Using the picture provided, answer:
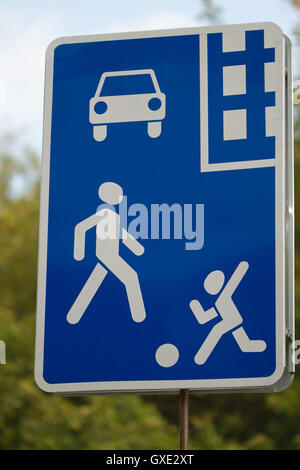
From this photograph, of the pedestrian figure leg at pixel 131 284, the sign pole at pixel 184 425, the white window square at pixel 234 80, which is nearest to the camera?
the sign pole at pixel 184 425

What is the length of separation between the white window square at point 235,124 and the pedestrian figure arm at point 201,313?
1.55 feet

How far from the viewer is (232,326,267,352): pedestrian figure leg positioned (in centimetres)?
211

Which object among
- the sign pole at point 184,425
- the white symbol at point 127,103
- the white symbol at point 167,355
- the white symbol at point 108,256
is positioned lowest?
the sign pole at point 184,425

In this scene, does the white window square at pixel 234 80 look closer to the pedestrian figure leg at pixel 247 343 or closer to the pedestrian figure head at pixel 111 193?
the pedestrian figure head at pixel 111 193

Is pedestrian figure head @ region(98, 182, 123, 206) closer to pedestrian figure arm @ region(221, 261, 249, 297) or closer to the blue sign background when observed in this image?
the blue sign background

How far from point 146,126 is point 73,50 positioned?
0.38 meters

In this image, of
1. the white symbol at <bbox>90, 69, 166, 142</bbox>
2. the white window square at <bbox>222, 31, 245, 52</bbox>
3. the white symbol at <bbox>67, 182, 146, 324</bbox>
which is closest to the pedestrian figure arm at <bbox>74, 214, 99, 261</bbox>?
the white symbol at <bbox>67, 182, 146, 324</bbox>

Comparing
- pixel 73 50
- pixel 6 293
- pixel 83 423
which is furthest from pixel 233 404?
pixel 73 50

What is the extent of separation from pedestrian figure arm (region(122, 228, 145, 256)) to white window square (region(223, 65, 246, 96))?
49 centimetres

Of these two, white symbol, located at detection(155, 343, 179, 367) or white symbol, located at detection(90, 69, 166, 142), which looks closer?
white symbol, located at detection(155, 343, 179, 367)

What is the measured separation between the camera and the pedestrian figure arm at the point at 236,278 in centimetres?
217

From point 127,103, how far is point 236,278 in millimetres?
616

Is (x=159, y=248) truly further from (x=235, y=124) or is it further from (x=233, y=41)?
(x=233, y=41)

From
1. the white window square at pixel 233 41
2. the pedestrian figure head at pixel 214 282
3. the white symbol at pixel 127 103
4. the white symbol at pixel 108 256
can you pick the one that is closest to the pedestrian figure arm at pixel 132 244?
the white symbol at pixel 108 256
